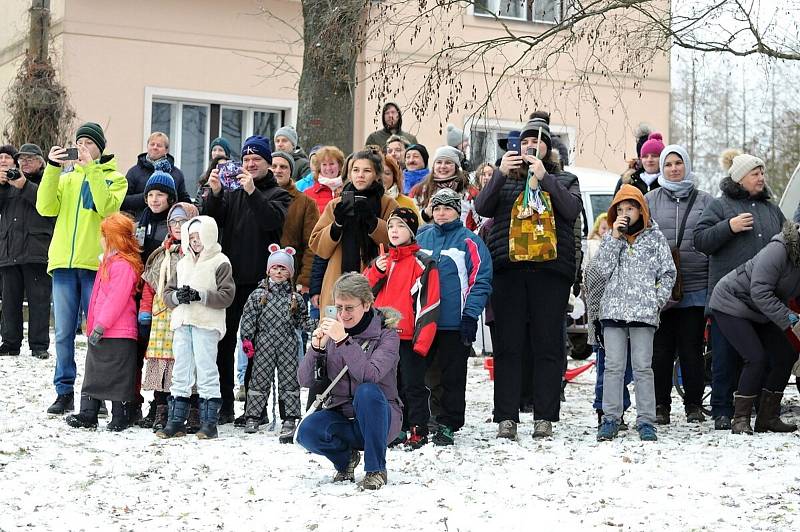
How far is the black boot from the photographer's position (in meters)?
9.62

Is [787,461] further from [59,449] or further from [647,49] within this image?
[59,449]

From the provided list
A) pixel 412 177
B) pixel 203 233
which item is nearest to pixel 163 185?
pixel 203 233

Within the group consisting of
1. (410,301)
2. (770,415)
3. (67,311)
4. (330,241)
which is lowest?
(770,415)

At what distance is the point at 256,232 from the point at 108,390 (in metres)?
1.60

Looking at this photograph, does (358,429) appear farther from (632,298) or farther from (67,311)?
(67,311)

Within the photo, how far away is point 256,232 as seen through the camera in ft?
33.1

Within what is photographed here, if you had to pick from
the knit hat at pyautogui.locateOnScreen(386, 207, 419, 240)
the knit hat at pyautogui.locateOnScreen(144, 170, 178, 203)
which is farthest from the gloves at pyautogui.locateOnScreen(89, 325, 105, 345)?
the knit hat at pyautogui.locateOnScreen(386, 207, 419, 240)

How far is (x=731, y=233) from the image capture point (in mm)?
9852

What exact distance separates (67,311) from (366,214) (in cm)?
254

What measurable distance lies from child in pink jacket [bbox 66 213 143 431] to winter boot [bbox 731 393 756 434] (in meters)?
4.34

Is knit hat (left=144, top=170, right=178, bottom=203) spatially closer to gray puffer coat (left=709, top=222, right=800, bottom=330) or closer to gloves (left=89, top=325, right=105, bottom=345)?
gloves (left=89, top=325, right=105, bottom=345)

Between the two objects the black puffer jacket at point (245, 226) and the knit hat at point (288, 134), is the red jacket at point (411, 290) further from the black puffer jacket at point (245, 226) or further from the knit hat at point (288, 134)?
the knit hat at point (288, 134)

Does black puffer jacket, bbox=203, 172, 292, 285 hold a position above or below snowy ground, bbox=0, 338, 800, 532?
above

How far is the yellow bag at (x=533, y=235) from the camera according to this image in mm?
9273
